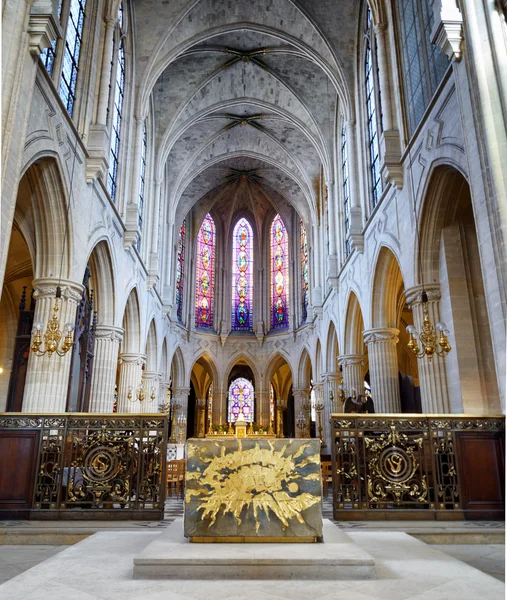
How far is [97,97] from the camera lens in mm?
12328

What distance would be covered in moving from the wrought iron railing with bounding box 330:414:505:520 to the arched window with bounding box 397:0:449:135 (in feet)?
21.9

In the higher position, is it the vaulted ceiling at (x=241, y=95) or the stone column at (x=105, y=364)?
the vaulted ceiling at (x=241, y=95)

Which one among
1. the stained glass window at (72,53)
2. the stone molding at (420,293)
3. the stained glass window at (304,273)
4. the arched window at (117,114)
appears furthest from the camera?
the stained glass window at (304,273)

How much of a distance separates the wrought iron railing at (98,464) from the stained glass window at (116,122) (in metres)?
8.78

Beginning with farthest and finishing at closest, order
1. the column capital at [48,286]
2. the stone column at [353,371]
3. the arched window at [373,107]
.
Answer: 1. the stone column at [353,371]
2. the arched window at [373,107]
3. the column capital at [48,286]

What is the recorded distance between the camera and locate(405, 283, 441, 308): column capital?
10633 millimetres

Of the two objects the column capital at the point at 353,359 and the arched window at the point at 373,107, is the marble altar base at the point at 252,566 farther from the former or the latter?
the column capital at the point at 353,359

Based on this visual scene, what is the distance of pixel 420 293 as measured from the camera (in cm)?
1075

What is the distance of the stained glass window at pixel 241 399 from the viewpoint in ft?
99.4

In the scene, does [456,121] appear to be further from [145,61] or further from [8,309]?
[8,309]

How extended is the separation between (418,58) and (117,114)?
27.9 ft

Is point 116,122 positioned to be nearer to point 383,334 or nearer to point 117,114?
point 117,114

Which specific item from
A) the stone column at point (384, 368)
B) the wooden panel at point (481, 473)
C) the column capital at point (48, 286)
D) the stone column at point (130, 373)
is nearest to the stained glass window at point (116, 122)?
the column capital at point (48, 286)

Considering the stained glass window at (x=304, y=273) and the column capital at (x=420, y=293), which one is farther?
the stained glass window at (x=304, y=273)
